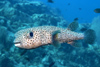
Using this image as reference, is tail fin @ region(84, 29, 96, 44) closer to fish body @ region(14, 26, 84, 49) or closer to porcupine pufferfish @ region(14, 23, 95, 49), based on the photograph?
porcupine pufferfish @ region(14, 23, 95, 49)

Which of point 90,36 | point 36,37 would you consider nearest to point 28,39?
point 36,37

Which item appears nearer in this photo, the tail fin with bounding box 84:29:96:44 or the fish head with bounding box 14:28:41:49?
the fish head with bounding box 14:28:41:49

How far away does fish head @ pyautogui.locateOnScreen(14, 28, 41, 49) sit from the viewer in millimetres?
3113

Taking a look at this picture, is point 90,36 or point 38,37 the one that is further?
point 90,36

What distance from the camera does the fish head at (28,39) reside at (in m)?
3.11

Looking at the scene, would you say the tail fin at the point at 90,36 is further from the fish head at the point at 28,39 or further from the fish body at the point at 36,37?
the fish head at the point at 28,39

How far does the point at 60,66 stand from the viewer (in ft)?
29.2

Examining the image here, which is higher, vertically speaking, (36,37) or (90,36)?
(90,36)

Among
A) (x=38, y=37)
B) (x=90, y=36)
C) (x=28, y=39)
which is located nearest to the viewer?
(x=28, y=39)

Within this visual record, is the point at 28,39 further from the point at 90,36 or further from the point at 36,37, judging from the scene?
the point at 90,36

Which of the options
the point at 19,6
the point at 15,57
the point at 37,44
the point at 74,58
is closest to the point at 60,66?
the point at 74,58

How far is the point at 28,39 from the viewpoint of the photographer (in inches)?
125

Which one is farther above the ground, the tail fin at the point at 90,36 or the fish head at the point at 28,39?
the tail fin at the point at 90,36

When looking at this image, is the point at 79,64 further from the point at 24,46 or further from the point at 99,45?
the point at 24,46
